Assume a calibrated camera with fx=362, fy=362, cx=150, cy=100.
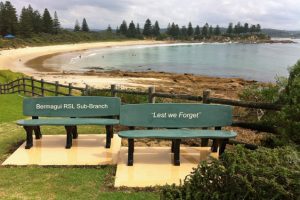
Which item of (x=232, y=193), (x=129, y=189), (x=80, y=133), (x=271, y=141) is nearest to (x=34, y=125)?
(x=80, y=133)

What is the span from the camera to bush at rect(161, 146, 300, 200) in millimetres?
2881

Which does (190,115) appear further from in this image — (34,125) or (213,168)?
(213,168)

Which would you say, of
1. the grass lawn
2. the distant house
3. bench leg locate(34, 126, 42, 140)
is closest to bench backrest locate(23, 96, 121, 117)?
bench leg locate(34, 126, 42, 140)

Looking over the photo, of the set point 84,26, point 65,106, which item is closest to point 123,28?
point 84,26

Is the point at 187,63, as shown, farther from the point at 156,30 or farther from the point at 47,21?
the point at 156,30

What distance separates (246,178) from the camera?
9.64 ft

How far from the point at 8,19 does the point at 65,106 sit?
9430 centimetres

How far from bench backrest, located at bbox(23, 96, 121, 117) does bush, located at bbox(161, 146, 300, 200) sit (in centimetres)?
448

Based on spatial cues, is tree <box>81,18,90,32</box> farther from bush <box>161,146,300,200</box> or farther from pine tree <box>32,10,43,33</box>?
bush <box>161,146,300,200</box>

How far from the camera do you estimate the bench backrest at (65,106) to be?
24.7 ft

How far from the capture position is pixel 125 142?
779 centimetres

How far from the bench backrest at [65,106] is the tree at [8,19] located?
303ft

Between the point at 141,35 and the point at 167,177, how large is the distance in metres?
184

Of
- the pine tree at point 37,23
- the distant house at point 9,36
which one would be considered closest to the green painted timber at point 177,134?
the distant house at point 9,36
